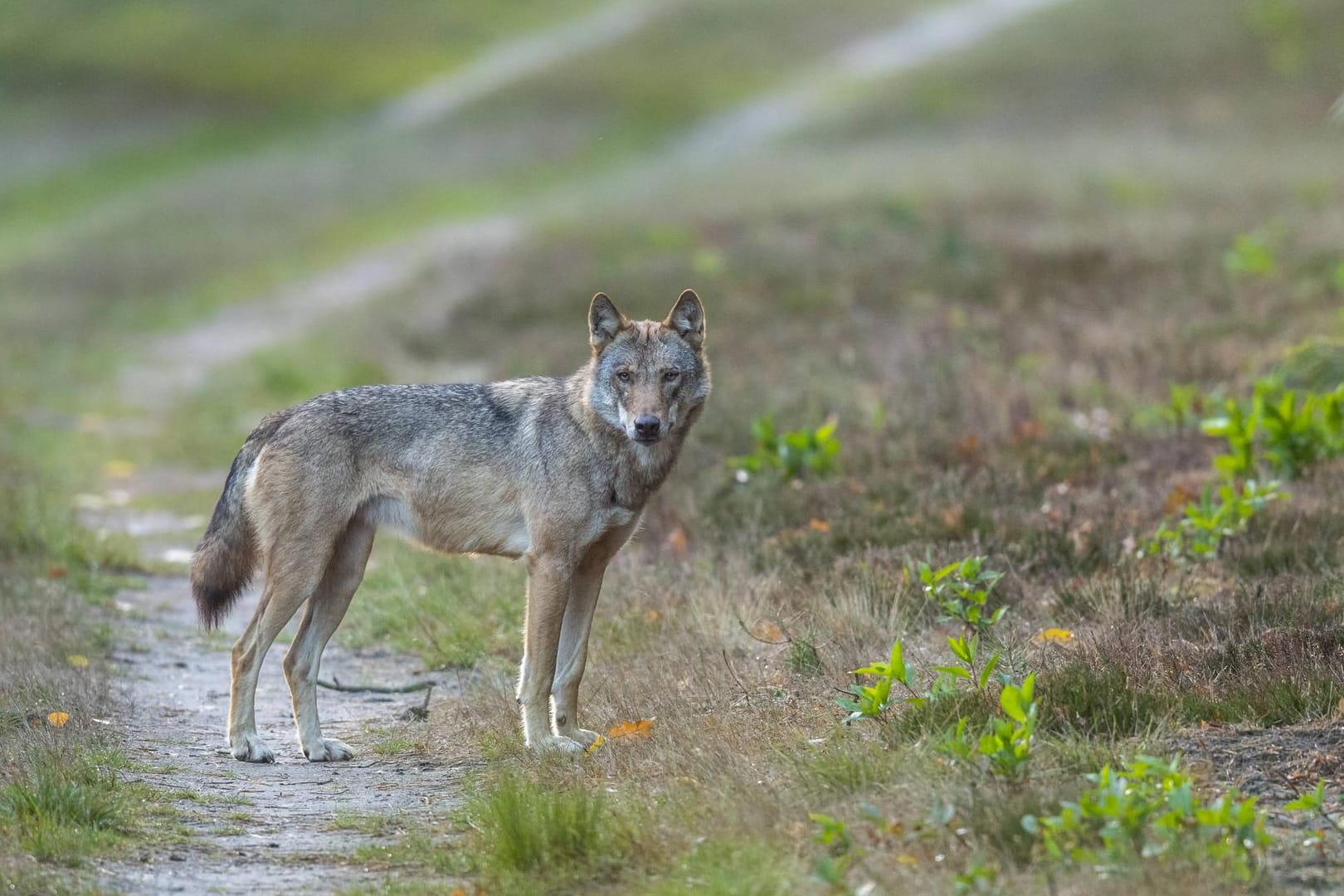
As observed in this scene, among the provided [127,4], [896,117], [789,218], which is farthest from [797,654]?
[127,4]

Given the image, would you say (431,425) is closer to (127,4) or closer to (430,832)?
(430,832)

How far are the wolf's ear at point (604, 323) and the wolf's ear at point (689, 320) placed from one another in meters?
0.23

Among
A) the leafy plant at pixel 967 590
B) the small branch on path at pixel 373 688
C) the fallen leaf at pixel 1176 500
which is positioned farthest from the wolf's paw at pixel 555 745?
the fallen leaf at pixel 1176 500

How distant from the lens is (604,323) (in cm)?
767

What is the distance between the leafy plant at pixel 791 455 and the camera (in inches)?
411

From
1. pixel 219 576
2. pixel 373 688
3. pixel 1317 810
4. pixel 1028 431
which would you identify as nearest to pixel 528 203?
pixel 1028 431

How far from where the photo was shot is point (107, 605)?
32.7 ft

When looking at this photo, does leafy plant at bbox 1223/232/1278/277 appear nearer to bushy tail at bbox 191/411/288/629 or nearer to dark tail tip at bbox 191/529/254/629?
bushy tail at bbox 191/411/288/629

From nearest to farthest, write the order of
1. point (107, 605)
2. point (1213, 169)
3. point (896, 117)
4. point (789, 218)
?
point (107, 605) → point (789, 218) → point (1213, 169) → point (896, 117)

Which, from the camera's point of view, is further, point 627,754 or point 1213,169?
point 1213,169

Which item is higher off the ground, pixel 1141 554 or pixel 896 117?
pixel 896 117

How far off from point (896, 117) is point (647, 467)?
3325cm

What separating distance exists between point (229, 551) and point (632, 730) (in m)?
2.25

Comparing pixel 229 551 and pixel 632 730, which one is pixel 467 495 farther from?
pixel 632 730
